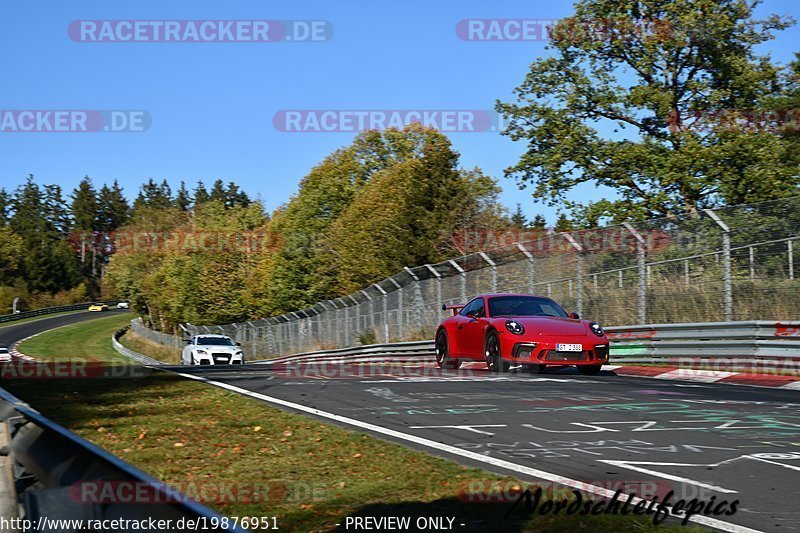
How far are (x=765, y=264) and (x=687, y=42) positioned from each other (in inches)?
738

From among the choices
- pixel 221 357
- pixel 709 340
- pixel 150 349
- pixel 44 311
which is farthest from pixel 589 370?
pixel 44 311

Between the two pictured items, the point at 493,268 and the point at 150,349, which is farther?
the point at 150,349

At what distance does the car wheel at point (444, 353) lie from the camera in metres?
18.0

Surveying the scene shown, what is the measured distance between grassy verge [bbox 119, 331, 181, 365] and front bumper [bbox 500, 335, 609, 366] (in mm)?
52717

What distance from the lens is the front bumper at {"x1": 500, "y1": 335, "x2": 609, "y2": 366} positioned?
50.3 ft

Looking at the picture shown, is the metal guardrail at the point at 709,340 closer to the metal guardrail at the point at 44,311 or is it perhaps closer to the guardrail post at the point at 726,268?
the guardrail post at the point at 726,268

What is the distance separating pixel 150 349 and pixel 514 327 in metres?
66.9

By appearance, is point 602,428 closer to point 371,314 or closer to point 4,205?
point 371,314

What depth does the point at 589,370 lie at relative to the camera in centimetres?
1636

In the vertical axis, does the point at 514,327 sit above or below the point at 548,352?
above

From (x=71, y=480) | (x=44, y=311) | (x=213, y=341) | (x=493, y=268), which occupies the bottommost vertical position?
(x=213, y=341)

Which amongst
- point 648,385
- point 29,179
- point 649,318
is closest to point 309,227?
point 649,318

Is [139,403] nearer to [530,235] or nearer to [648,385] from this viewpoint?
[648,385]

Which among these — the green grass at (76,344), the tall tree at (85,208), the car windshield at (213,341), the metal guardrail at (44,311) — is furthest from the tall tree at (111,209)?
the car windshield at (213,341)
